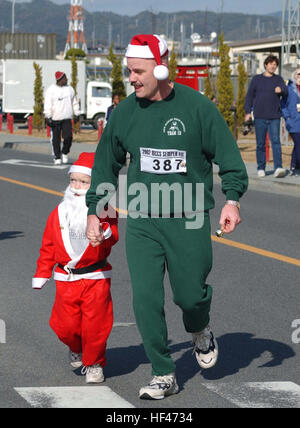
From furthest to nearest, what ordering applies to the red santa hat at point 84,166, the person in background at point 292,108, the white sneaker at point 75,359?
the person in background at point 292,108 < the white sneaker at point 75,359 < the red santa hat at point 84,166

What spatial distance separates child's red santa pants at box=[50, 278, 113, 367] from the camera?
535 centimetres

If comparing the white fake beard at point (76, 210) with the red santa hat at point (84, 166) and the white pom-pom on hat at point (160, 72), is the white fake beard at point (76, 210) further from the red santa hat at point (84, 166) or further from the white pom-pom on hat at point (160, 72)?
the white pom-pom on hat at point (160, 72)

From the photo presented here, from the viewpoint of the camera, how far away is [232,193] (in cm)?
503

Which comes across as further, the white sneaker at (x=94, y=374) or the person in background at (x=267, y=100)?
the person in background at (x=267, y=100)

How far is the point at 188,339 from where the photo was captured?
21.0 ft

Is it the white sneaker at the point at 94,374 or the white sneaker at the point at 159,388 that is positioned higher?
the white sneaker at the point at 159,388

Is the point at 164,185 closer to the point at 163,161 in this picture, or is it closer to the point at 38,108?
the point at 163,161

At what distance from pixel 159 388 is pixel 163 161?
3.81ft

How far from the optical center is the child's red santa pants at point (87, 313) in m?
5.35

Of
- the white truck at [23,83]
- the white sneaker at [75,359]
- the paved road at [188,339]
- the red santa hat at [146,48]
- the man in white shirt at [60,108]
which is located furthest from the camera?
the white truck at [23,83]

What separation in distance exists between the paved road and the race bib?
46.6 inches

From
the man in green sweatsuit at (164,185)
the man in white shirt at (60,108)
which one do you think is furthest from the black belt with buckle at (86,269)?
the man in white shirt at (60,108)

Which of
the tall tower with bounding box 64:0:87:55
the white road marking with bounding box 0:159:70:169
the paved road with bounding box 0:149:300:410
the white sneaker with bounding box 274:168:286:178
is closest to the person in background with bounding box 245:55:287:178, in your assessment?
the white sneaker with bounding box 274:168:286:178
